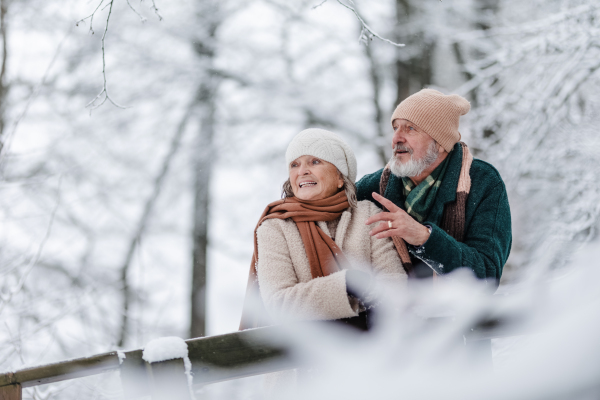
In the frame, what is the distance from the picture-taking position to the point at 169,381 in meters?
1.63

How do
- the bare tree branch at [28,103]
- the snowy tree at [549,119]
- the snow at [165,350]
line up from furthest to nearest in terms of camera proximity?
the snowy tree at [549,119] → the bare tree branch at [28,103] → the snow at [165,350]

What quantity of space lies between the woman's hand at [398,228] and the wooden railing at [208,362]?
36 centimetres

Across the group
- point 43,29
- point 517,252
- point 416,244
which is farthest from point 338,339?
point 43,29

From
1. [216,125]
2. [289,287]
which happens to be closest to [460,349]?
[289,287]

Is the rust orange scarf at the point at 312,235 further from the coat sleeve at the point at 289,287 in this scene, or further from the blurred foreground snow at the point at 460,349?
the blurred foreground snow at the point at 460,349

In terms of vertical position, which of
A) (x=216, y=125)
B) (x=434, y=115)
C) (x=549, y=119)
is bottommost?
(x=434, y=115)

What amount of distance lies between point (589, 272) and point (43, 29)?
24.2 feet

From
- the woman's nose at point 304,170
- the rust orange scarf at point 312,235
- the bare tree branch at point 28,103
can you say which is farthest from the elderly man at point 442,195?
the bare tree branch at point 28,103

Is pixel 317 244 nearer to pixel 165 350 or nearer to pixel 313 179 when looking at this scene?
pixel 313 179

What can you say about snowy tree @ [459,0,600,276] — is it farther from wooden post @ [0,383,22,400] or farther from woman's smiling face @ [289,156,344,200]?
wooden post @ [0,383,22,400]

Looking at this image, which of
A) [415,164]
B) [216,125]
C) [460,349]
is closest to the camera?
[460,349]

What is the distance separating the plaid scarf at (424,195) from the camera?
2.33 m

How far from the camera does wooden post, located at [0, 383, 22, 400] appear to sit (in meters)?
1.76

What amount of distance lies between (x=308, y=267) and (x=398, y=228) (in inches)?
14.6
